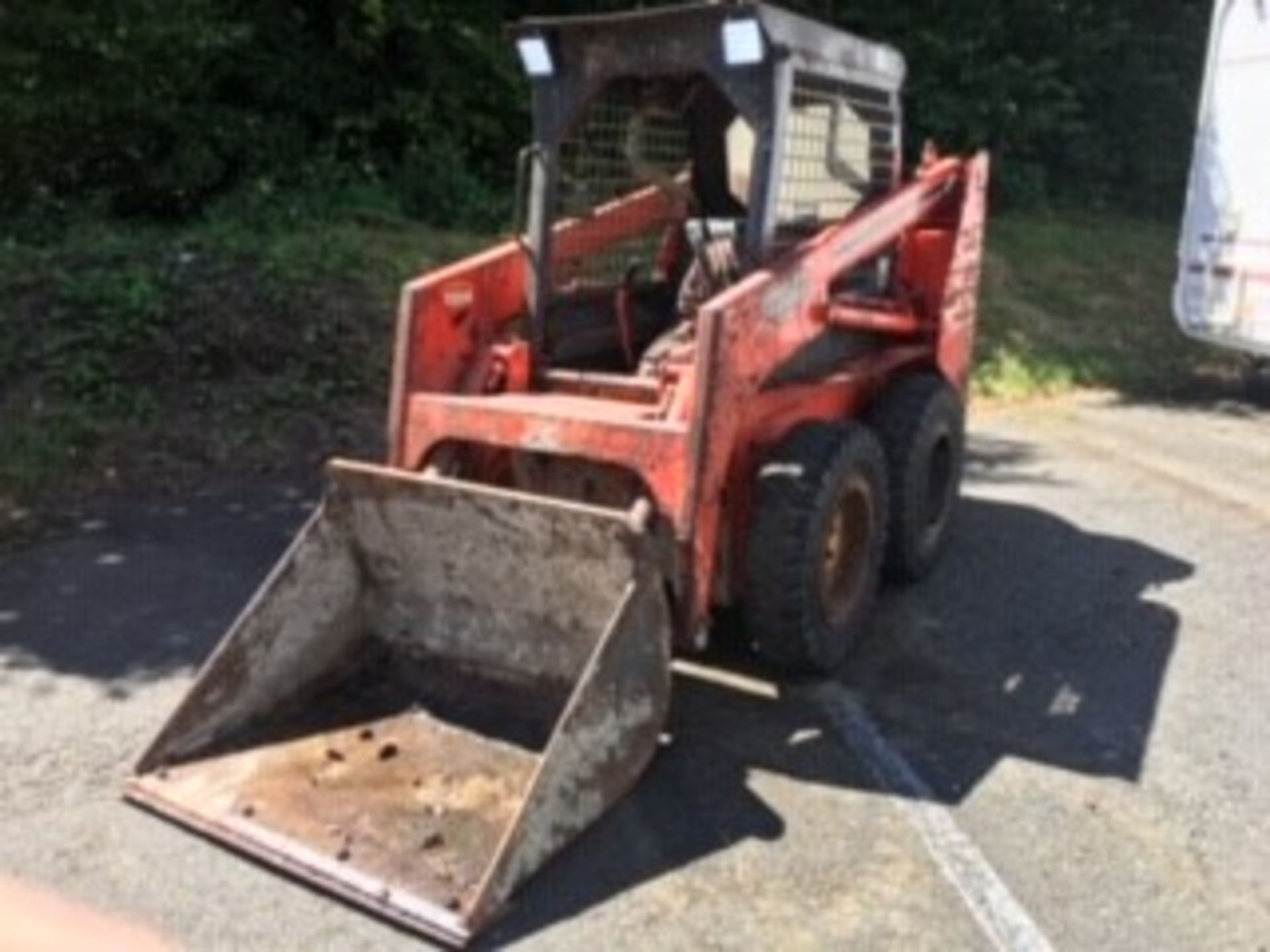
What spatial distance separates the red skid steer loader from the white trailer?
15.3 ft

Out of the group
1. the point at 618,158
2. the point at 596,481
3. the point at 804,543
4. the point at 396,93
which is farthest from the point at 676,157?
the point at 396,93

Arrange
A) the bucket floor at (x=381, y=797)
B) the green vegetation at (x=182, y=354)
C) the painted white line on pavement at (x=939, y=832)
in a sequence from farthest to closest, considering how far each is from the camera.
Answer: the green vegetation at (x=182, y=354) < the bucket floor at (x=381, y=797) < the painted white line on pavement at (x=939, y=832)

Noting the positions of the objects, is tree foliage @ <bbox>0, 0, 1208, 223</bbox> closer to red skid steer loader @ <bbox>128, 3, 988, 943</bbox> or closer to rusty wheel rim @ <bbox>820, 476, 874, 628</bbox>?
A: red skid steer loader @ <bbox>128, 3, 988, 943</bbox>

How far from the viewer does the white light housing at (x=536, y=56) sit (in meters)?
5.67

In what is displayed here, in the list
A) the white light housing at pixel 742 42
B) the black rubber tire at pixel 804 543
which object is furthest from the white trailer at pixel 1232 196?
the white light housing at pixel 742 42

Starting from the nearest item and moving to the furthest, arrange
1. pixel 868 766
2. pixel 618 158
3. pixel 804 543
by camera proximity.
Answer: pixel 868 766, pixel 804 543, pixel 618 158

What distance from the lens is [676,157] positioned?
20.7 feet

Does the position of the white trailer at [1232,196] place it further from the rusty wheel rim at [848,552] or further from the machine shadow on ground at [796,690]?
the rusty wheel rim at [848,552]

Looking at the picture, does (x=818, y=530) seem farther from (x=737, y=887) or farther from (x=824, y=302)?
(x=737, y=887)

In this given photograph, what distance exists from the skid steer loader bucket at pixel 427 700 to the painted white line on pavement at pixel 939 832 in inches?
29.1

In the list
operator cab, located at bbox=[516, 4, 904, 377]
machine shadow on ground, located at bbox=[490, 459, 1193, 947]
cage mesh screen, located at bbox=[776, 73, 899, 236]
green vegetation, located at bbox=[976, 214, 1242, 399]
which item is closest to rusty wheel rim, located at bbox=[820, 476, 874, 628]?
machine shadow on ground, located at bbox=[490, 459, 1193, 947]

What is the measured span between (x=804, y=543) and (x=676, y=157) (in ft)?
6.30

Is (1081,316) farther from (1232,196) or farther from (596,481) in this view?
(596,481)

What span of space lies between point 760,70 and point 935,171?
1722 millimetres
